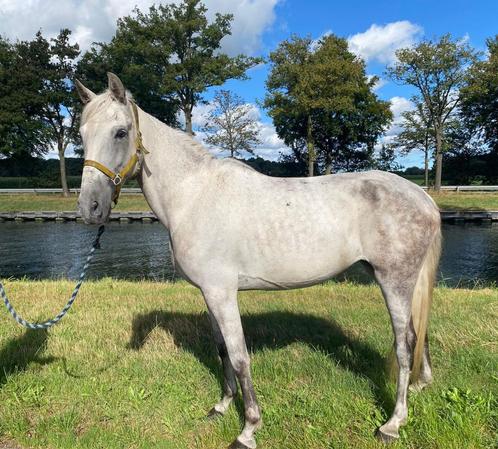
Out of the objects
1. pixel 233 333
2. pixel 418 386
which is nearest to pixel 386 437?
pixel 418 386

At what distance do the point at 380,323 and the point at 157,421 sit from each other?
11.1 feet

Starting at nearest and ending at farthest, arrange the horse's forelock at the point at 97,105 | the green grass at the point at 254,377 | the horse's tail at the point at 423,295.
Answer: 1. the horse's forelock at the point at 97,105
2. the green grass at the point at 254,377
3. the horse's tail at the point at 423,295

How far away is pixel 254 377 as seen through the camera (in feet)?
13.8

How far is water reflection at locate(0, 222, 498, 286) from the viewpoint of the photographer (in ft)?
49.0

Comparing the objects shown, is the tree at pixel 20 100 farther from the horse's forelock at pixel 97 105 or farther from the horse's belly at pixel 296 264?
the horse's belly at pixel 296 264

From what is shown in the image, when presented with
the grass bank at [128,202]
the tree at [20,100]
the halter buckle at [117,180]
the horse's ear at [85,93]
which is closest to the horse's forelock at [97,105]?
the horse's ear at [85,93]

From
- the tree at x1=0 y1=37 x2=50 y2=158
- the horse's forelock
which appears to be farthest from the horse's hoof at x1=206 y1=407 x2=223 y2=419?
the tree at x1=0 y1=37 x2=50 y2=158

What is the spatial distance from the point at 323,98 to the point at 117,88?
114 ft

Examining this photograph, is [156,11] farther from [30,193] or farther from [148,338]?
[148,338]

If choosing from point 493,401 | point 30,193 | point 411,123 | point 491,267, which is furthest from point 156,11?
point 493,401

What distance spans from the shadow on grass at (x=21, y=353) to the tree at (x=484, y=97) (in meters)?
38.4

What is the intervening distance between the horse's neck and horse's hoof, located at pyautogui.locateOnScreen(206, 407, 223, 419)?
5.79ft

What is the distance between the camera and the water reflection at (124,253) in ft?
49.0

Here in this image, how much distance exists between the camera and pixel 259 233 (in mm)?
3285
